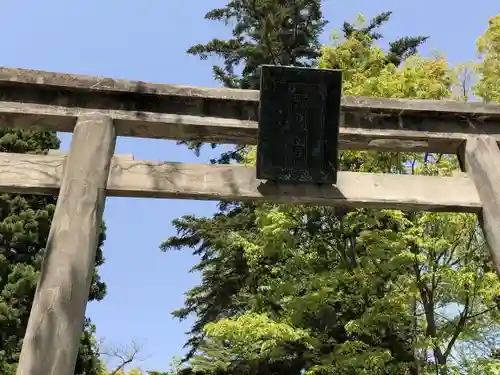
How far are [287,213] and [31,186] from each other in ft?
19.9

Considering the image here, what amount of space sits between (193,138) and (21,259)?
34.8 ft

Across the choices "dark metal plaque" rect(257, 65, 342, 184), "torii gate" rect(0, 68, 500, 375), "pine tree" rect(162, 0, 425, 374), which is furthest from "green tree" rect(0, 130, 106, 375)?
"dark metal plaque" rect(257, 65, 342, 184)

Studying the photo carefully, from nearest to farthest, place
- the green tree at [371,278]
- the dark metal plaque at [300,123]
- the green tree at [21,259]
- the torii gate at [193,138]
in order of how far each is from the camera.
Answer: the torii gate at [193,138], the dark metal plaque at [300,123], the green tree at [371,278], the green tree at [21,259]

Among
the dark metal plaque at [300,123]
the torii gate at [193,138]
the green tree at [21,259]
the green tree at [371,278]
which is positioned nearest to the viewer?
the torii gate at [193,138]

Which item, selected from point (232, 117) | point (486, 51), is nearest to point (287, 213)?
point (232, 117)

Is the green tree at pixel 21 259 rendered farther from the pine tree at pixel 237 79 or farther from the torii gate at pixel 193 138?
the torii gate at pixel 193 138

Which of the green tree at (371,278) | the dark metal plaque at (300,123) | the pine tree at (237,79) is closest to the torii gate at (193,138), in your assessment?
the dark metal plaque at (300,123)

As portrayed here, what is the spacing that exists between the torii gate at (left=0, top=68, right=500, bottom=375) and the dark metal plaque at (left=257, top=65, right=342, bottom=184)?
0.19m

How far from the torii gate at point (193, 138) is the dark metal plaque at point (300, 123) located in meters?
0.19

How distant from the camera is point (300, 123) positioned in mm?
5535

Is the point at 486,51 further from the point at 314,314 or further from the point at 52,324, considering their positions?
the point at 52,324

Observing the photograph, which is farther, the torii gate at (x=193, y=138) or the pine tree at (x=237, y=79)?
the pine tree at (x=237, y=79)

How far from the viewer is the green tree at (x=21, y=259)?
513 inches

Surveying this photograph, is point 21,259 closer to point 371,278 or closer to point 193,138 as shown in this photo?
point 371,278
